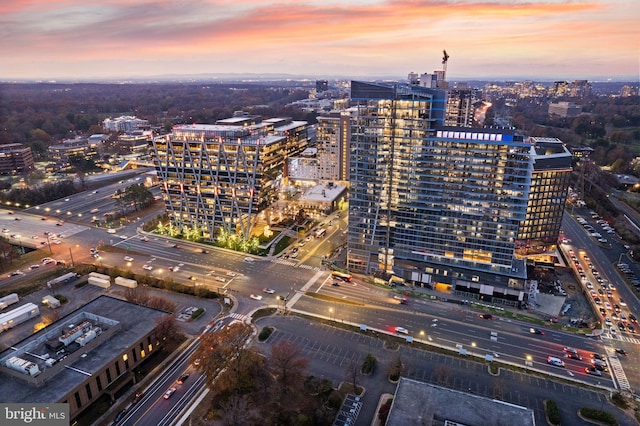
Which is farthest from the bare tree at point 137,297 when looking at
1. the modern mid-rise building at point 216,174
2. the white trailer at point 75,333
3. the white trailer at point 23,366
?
the modern mid-rise building at point 216,174

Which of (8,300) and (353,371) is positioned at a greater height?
(353,371)

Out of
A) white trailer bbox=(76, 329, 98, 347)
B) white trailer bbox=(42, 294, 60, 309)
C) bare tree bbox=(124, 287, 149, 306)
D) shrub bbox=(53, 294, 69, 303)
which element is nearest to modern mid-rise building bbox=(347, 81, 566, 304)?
bare tree bbox=(124, 287, 149, 306)

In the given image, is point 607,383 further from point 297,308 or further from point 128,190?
point 128,190

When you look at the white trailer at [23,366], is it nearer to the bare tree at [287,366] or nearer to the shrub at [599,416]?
the bare tree at [287,366]

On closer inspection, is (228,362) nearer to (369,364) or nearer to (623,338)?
(369,364)

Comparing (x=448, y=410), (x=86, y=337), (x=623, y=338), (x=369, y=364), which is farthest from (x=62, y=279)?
(x=623, y=338)
